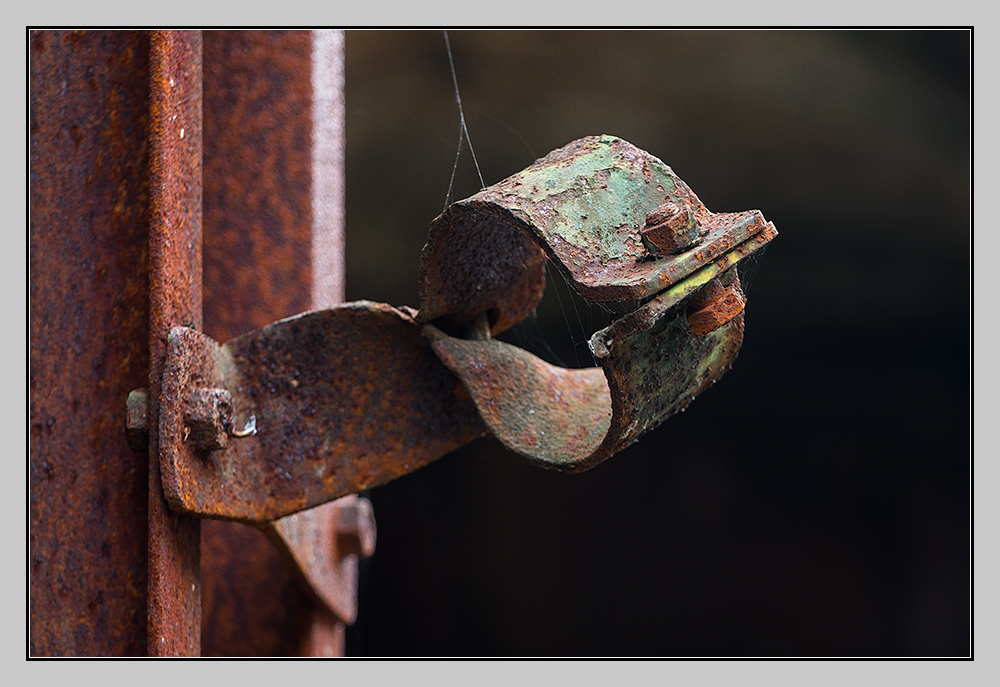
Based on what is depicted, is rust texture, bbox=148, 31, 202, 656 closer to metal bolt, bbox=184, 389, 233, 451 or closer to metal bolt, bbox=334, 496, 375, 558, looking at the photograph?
metal bolt, bbox=184, 389, 233, 451

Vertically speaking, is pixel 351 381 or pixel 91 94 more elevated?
pixel 91 94

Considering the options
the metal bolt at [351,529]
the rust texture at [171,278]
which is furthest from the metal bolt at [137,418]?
the metal bolt at [351,529]

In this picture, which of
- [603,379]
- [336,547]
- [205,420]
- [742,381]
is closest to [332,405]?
[205,420]

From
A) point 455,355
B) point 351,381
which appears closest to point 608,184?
point 455,355

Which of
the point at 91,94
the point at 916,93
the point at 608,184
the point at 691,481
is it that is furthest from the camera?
the point at 691,481

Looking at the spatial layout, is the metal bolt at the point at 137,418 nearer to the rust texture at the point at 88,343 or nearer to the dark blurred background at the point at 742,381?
the rust texture at the point at 88,343

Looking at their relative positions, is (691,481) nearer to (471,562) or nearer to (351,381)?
(471,562)

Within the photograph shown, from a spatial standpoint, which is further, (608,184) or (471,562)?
(471,562)

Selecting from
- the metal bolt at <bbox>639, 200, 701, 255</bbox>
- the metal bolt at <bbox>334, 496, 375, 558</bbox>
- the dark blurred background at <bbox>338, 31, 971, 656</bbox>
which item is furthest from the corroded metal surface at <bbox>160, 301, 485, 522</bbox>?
the dark blurred background at <bbox>338, 31, 971, 656</bbox>
